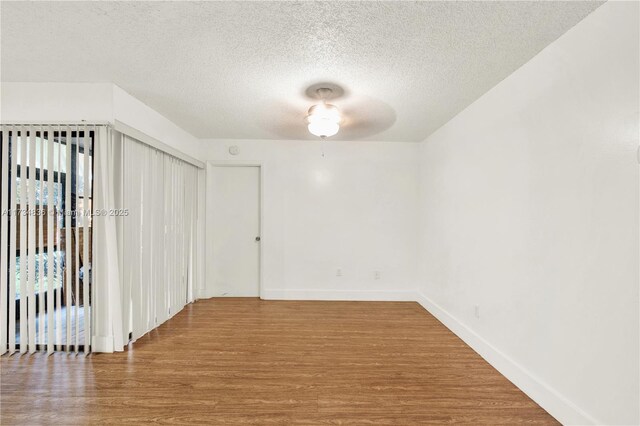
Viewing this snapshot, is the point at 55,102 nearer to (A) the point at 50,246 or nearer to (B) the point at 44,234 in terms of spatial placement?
(B) the point at 44,234

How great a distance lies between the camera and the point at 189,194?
411 centimetres

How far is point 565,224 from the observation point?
180cm

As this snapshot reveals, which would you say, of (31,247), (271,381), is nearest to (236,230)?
(31,247)

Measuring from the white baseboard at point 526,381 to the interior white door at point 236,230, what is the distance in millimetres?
2991

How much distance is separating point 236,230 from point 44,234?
229 cm

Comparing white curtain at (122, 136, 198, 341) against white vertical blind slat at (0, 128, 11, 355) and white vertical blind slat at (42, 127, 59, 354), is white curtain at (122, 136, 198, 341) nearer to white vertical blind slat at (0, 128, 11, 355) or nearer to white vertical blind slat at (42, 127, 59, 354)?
white vertical blind slat at (42, 127, 59, 354)

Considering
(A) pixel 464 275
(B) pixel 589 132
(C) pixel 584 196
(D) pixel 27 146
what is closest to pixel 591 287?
(C) pixel 584 196

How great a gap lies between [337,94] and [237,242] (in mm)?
2875

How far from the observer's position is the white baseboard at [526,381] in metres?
1.73

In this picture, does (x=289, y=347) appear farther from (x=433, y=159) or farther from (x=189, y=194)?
(x=433, y=159)

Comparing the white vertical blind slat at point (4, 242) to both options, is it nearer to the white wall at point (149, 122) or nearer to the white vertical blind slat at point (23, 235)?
the white vertical blind slat at point (23, 235)

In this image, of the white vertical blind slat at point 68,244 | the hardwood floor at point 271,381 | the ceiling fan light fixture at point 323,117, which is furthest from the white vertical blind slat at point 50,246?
the ceiling fan light fixture at point 323,117

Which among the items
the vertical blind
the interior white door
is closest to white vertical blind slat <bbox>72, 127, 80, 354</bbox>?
the vertical blind

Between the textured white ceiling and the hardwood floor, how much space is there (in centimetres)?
247
